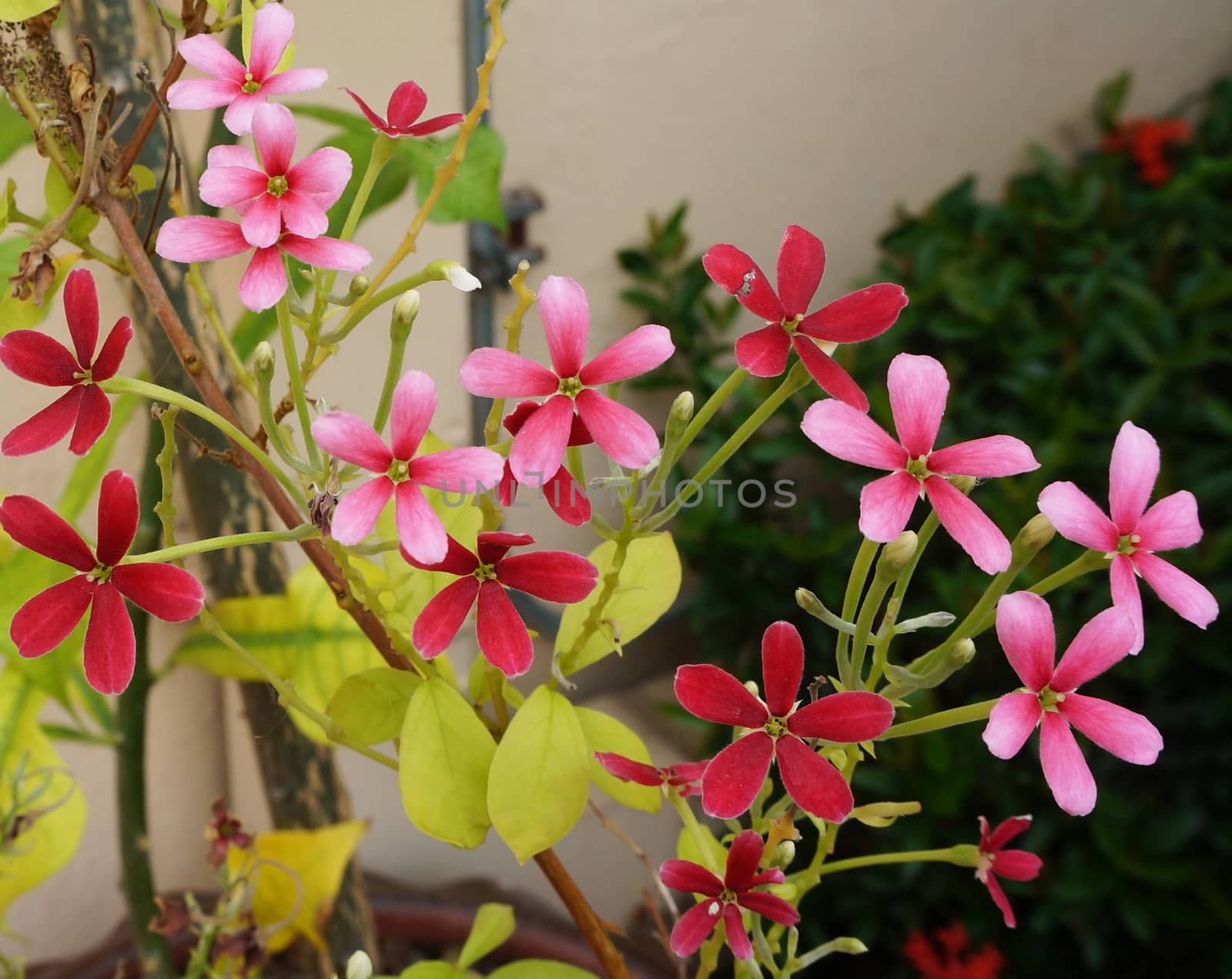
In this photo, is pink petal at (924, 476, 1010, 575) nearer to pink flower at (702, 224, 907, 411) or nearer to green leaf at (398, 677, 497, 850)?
pink flower at (702, 224, 907, 411)

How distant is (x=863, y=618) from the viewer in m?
0.22

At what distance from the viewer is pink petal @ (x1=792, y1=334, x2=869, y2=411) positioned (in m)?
0.21

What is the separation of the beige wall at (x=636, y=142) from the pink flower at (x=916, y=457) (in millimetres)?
395

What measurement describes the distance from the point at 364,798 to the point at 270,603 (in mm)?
346

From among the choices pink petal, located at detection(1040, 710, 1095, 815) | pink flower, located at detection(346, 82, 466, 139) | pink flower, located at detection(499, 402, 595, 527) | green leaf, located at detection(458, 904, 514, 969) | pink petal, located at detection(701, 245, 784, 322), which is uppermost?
pink flower, located at detection(346, 82, 466, 139)

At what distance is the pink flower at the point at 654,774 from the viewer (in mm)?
255

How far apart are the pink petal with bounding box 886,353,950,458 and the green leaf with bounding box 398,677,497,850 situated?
5.0 inches

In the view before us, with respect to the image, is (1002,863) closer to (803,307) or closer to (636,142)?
(803,307)

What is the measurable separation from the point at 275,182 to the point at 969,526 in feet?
0.53

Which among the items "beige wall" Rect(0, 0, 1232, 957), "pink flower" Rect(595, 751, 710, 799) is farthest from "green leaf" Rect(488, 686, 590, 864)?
"beige wall" Rect(0, 0, 1232, 957)

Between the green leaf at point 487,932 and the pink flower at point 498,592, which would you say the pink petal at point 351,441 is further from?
the green leaf at point 487,932

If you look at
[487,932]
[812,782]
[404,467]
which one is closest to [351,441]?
[404,467]

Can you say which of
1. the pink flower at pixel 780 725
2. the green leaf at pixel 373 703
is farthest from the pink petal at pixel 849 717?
the green leaf at pixel 373 703

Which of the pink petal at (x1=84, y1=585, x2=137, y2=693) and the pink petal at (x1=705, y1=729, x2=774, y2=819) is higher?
the pink petal at (x1=84, y1=585, x2=137, y2=693)
